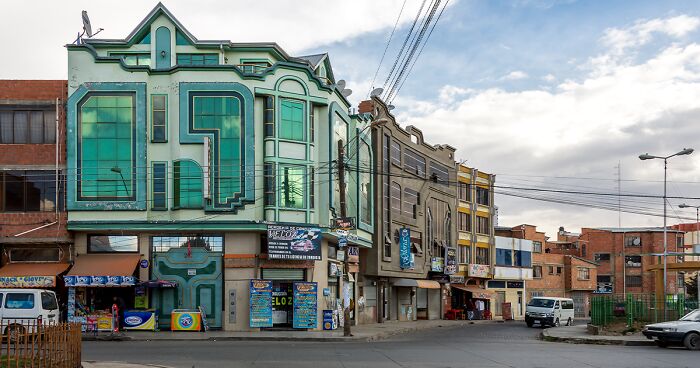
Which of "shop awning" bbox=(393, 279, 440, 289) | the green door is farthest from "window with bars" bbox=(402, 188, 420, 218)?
the green door

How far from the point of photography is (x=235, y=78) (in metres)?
37.7

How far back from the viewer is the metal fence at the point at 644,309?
37.8 meters

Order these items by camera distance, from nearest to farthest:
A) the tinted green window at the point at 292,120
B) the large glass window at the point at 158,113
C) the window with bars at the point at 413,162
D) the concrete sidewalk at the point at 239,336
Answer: the concrete sidewalk at the point at 239,336, the large glass window at the point at 158,113, the tinted green window at the point at 292,120, the window with bars at the point at 413,162

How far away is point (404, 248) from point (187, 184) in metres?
20.7

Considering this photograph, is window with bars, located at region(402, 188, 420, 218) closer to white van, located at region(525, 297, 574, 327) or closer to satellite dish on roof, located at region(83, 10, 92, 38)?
white van, located at region(525, 297, 574, 327)

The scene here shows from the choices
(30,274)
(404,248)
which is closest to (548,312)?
(404,248)

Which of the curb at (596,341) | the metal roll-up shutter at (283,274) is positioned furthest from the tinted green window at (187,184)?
the curb at (596,341)

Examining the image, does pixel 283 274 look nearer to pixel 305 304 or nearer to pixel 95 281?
pixel 305 304

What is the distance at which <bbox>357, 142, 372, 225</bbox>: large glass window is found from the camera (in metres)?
47.1

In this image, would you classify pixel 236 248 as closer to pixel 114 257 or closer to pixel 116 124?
pixel 114 257

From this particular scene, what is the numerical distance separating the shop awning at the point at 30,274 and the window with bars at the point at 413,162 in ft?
86.5

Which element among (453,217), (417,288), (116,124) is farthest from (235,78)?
(453,217)

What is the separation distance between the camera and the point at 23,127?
36.9 meters

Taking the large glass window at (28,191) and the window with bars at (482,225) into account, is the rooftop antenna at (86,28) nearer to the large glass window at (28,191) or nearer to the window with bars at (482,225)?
the large glass window at (28,191)
